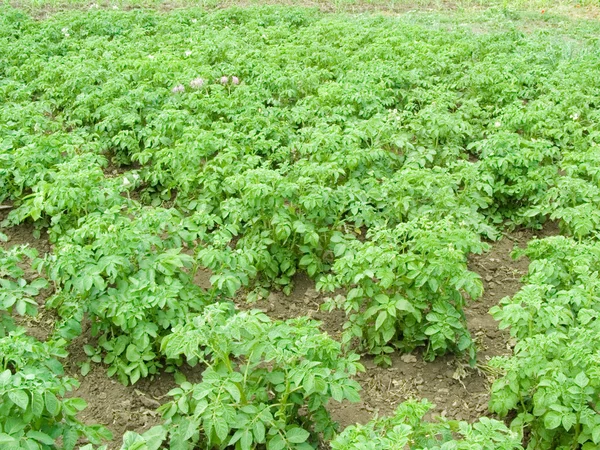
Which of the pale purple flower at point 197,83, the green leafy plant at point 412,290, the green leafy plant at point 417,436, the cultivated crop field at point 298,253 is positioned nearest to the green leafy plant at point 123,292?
the cultivated crop field at point 298,253

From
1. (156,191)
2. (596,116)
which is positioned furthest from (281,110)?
(596,116)

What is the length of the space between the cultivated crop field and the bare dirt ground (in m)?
0.01

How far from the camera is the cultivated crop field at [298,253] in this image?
3258 millimetres

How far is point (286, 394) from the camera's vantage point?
3279mm

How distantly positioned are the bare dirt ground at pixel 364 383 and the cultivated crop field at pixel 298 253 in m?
0.01

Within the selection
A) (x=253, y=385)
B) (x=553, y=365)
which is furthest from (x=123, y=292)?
(x=553, y=365)

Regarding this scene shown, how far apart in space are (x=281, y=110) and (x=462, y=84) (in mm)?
2287

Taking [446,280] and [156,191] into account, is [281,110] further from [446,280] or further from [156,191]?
[446,280]

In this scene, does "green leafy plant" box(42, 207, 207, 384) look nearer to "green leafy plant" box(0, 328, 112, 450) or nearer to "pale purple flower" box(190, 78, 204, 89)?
"green leafy plant" box(0, 328, 112, 450)

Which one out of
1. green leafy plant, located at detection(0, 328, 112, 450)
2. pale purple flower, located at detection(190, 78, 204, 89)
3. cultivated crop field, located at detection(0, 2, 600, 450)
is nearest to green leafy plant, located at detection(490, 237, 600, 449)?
cultivated crop field, located at detection(0, 2, 600, 450)

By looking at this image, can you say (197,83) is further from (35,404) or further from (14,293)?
(35,404)

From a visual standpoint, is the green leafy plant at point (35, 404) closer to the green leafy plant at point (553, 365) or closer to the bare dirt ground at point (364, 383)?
the bare dirt ground at point (364, 383)

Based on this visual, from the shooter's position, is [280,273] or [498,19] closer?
[280,273]

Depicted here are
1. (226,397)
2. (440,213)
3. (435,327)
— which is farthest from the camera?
(440,213)
